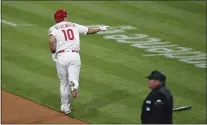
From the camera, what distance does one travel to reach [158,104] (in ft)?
34.5

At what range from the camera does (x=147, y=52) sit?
59.6 feet

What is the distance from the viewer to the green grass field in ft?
47.2

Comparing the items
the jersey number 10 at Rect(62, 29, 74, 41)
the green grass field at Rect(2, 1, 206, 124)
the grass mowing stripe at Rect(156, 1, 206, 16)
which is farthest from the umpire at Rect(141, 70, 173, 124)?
the grass mowing stripe at Rect(156, 1, 206, 16)

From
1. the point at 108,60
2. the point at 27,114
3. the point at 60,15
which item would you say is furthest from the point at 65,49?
the point at 108,60

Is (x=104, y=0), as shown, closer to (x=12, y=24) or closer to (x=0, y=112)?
(x=12, y=24)

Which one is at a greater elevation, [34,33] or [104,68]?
[34,33]

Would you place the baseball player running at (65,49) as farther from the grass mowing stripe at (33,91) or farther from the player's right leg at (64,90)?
the grass mowing stripe at (33,91)

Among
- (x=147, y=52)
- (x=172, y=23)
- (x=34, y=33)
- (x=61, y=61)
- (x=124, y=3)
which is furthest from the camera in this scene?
(x=124, y=3)

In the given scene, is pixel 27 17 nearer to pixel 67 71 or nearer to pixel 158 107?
pixel 67 71

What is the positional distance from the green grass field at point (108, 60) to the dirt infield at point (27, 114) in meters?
0.24

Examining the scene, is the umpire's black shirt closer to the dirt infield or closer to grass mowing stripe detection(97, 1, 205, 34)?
the dirt infield

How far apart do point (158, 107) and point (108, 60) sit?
689 centimetres

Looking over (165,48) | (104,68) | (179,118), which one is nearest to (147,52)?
(165,48)

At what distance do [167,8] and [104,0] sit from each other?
6.48 ft
